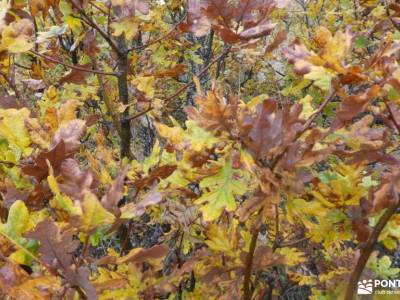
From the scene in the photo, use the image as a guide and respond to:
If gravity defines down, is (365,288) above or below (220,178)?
below

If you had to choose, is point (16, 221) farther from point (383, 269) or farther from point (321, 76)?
point (383, 269)

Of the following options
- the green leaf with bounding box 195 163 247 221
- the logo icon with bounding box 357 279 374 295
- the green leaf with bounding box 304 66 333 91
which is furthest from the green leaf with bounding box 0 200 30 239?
the logo icon with bounding box 357 279 374 295

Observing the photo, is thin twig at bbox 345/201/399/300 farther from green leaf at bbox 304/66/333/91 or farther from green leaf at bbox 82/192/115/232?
green leaf at bbox 82/192/115/232

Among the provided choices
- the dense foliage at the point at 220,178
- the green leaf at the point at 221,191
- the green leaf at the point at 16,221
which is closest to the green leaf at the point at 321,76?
the dense foliage at the point at 220,178

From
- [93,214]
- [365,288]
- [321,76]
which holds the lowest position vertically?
[365,288]

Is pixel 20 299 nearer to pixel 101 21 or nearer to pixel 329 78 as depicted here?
pixel 329 78

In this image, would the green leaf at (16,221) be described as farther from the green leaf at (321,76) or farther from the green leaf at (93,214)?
the green leaf at (321,76)

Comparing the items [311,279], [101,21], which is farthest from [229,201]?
[101,21]

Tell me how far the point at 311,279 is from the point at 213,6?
92cm

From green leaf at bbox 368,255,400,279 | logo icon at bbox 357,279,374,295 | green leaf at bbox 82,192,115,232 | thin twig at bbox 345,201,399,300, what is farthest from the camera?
green leaf at bbox 368,255,400,279

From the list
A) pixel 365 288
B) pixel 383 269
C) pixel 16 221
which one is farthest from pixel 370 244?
pixel 16 221

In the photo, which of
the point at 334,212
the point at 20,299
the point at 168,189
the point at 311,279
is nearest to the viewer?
the point at 20,299

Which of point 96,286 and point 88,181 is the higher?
point 88,181

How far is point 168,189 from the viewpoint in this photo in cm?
103
